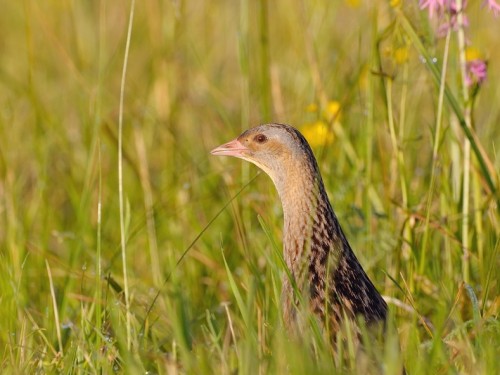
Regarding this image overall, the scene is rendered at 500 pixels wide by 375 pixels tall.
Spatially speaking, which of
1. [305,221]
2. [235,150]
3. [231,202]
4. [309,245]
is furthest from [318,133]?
[309,245]

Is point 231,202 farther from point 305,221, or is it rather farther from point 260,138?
point 305,221

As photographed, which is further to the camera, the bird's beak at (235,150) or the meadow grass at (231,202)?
the bird's beak at (235,150)

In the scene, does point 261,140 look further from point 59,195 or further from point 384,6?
point 59,195

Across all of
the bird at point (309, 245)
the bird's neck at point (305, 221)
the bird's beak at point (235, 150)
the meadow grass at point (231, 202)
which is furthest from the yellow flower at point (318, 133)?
the bird's neck at point (305, 221)

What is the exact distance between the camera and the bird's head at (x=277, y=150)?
3736mm

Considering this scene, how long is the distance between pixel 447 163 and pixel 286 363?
184 centimetres

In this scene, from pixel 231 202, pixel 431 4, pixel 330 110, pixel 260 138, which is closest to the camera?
pixel 431 4

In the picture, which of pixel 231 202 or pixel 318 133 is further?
pixel 318 133

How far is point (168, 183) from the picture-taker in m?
5.79

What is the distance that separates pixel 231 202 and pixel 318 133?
2.01 feet

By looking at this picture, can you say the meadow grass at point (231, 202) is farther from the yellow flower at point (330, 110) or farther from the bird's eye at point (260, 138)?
the bird's eye at point (260, 138)

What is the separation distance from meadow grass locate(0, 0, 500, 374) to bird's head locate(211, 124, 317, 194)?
0.13m

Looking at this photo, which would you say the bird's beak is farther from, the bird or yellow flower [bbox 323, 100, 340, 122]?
yellow flower [bbox 323, 100, 340, 122]

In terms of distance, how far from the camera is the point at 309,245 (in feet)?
11.5
